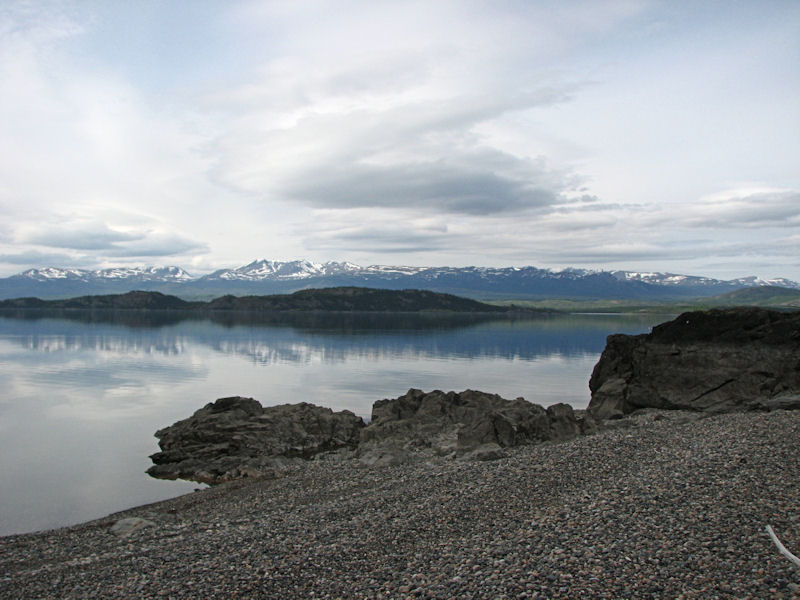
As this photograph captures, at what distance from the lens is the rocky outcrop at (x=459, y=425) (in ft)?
93.2

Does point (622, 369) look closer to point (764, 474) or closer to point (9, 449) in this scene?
point (764, 474)

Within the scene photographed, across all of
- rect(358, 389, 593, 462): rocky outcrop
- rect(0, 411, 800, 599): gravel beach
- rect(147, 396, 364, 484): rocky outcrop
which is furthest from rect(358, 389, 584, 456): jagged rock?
rect(0, 411, 800, 599): gravel beach

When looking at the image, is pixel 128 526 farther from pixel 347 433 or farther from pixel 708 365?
pixel 708 365

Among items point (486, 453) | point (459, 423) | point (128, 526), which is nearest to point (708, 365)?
point (459, 423)

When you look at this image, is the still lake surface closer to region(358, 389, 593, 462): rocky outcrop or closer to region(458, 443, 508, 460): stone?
region(358, 389, 593, 462): rocky outcrop

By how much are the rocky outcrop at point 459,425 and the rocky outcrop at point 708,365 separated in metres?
6.94

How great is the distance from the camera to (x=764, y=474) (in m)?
16.8

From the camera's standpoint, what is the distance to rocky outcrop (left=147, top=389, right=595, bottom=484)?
2866 centimetres

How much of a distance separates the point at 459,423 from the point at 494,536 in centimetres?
2166

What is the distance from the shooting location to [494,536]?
48.6 feet

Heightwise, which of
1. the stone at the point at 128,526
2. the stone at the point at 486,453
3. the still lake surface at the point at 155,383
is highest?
the stone at the point at 486,453

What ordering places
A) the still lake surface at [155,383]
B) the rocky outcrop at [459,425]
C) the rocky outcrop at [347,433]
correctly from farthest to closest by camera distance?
the rocky outcrop at [347,433] → the rocky outcrop at [459,425] → the still lake surface at [155,383]

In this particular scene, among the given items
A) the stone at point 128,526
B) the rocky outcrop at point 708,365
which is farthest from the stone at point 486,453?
the stone at point 128,526

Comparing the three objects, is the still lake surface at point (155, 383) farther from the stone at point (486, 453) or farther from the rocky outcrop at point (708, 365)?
the stone at point (486, 453)
